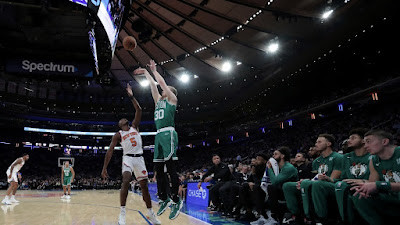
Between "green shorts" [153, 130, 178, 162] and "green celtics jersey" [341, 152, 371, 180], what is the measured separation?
2.72 m

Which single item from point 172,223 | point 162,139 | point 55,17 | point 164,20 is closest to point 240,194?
point 172,223

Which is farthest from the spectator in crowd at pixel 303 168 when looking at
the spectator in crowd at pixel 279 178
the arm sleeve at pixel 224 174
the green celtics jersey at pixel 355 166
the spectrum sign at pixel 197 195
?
the spectrum sign at pixel 197 195

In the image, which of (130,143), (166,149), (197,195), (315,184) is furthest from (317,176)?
(197,195)

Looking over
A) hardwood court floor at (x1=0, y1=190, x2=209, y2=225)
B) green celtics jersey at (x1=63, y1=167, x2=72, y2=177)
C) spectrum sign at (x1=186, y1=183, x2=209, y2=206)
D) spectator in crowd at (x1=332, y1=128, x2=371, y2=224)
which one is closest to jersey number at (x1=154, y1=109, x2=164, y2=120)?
hardwood court floor at (x1=0, y1=190, x2=209, y2=225)

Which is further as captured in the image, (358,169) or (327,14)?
(327,14)

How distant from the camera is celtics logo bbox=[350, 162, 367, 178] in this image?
3.89 m

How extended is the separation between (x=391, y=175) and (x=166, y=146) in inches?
122

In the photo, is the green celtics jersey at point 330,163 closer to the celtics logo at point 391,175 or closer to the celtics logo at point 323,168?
the celtics logo at point 323,168

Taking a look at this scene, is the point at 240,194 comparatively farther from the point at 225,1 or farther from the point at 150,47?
the point at 150,47

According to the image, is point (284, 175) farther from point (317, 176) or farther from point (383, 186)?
point (383, 186)

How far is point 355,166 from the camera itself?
13.3ft

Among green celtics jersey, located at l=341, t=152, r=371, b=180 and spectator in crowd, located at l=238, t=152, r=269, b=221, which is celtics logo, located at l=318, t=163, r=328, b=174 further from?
spectator in crowd, located at l=238, t=152, r=269, b=221

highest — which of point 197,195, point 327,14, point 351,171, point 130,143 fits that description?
point 327,14

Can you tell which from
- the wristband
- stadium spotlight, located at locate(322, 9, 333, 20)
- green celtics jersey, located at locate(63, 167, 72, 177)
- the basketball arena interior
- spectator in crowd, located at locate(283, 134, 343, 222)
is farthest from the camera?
green celtics jersey, located at locate(63, 167, 72, 177)
